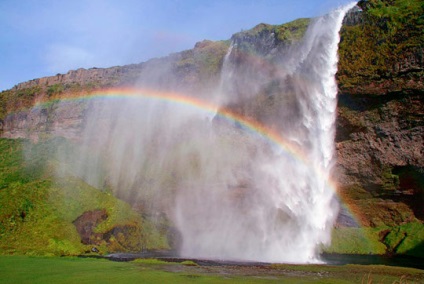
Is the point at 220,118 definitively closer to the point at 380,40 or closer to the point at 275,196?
the point at 275,196

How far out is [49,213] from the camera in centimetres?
3788

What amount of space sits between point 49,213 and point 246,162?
71.3ft

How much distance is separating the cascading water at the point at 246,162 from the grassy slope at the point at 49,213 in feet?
17.4

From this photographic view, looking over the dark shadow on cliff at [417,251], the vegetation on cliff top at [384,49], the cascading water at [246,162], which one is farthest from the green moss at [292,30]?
the dark shadow on cliff at [417,251]

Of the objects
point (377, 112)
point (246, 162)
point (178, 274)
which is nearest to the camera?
point (178, 274)

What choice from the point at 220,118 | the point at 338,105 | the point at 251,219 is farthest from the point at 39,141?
the point at 338,105

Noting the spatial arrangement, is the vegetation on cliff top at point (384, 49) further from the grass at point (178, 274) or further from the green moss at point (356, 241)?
the grass at point (178, 274)

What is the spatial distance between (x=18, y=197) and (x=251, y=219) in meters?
23.1

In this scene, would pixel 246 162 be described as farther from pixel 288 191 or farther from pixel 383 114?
pixel 383 114

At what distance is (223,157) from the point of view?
162 ft

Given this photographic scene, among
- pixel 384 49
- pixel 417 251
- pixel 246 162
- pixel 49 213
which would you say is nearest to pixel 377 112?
pixel 384 49

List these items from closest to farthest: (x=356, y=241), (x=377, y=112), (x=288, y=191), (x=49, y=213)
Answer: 1. (x=49, y=213)
2. (x=288, y=191)
3. (x=377, y=112)
4. (x=356, y=241)

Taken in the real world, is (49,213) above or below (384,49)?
below

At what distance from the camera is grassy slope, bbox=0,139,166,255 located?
3338 centimetres
